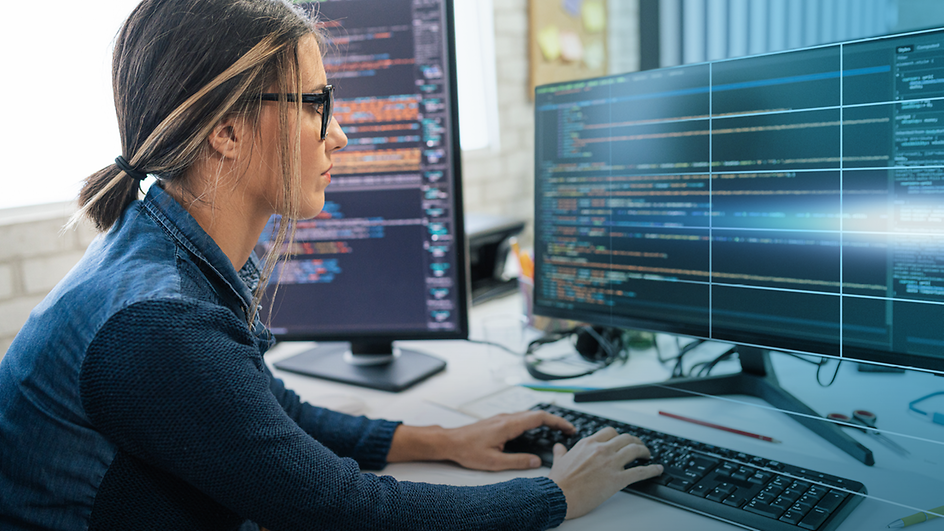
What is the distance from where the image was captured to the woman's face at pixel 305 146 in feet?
2.36

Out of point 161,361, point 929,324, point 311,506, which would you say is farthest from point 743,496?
point 161,361

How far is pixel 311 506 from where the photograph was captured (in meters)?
0.59

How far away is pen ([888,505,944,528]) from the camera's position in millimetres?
637

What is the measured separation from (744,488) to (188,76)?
724 millimetres

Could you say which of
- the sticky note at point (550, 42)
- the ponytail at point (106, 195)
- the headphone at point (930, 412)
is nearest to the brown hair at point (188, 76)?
the ponytail at point (106, 195)

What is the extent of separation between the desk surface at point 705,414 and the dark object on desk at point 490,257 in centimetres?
32

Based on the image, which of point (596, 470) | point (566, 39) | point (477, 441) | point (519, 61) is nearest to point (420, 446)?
point (477, 441)

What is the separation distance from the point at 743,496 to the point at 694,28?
193 centimetres

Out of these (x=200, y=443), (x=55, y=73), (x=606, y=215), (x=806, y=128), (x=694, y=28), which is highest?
(x=694, y=28)

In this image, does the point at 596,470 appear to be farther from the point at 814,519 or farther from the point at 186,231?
the point at 186,231

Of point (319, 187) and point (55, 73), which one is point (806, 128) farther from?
point (55, 73)

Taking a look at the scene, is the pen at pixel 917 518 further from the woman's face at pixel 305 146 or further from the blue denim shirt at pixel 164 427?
the woman's face at pixel 305 146

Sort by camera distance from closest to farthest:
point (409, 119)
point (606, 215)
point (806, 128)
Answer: point (806, 128)
point (606, 215)
point (409, 119)

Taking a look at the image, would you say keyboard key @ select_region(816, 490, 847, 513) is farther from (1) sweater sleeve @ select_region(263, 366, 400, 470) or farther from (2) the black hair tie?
(2) the black hair tie
